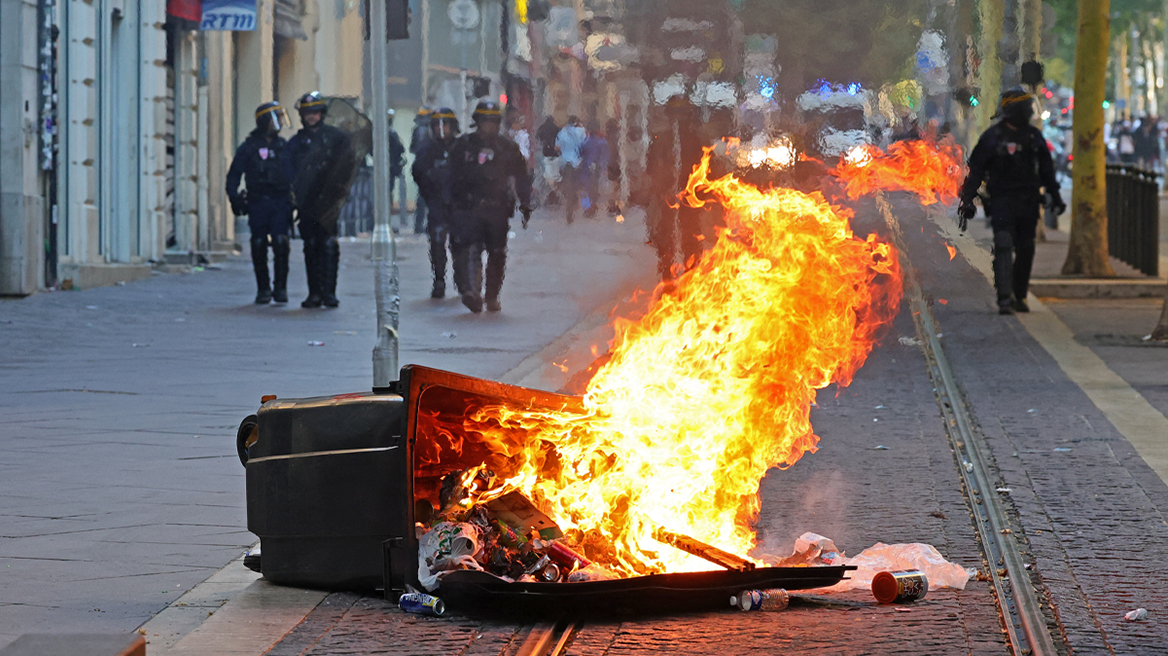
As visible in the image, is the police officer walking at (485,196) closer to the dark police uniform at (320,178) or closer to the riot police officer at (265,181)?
the dark police uniform at (320,178)

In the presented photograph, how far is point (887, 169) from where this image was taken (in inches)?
471

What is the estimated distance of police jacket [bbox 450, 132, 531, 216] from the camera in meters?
16.3

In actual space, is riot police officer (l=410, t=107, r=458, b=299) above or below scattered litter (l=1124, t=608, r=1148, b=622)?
above

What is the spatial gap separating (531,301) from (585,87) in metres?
40.4

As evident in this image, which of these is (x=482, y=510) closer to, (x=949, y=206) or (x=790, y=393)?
(x=790, y=393)

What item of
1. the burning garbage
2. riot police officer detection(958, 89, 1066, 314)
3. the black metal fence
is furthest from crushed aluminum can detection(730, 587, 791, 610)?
the black metal fence

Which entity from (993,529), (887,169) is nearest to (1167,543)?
(993,529)

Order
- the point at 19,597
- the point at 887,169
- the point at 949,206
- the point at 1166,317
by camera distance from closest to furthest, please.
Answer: the point at 19,597 → the point at 887,169 → the point at 1166,317 → the point at 949,206

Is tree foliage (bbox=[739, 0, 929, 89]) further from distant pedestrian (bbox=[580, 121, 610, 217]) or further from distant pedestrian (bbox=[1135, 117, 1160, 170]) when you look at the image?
distant pedestrian (bbox=[1135, 117, 1160, 170])

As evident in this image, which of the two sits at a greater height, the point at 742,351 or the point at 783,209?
the point at 783,209

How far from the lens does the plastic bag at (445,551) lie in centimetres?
540

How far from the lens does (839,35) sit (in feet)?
124

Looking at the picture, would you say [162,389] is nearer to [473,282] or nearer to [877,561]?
[473,282]

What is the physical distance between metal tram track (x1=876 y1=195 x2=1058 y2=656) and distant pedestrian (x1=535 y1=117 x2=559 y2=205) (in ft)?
70.0
